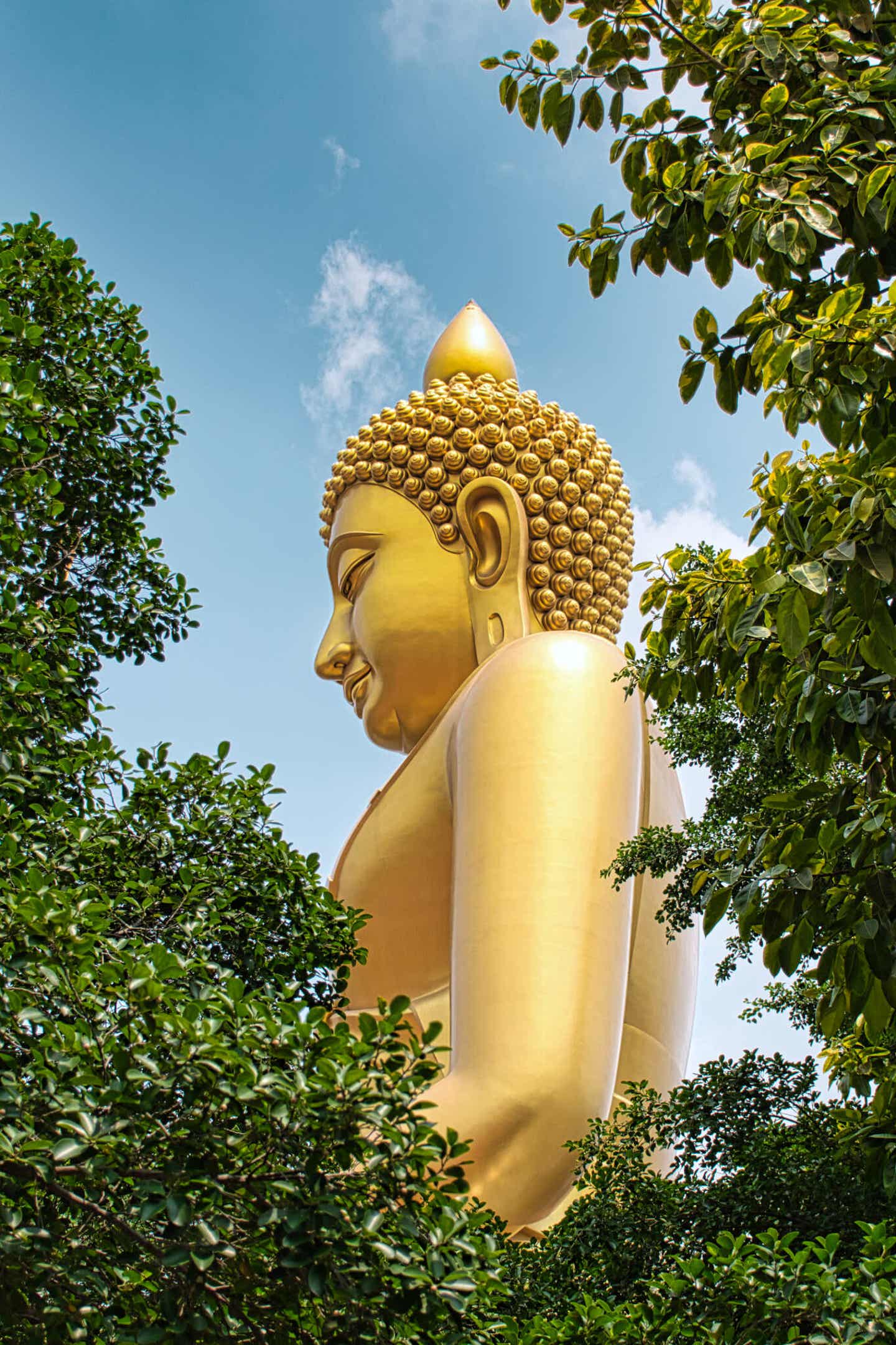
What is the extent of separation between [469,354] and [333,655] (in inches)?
90.9

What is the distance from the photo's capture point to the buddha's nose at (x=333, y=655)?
8.73 m

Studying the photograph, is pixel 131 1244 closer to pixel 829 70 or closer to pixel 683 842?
pixel 683 842

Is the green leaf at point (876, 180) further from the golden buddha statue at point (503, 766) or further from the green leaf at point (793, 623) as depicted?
the golden buddha statue at point (503, 766)

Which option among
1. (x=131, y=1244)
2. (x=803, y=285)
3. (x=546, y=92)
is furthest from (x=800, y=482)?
(x=131, y=1244)

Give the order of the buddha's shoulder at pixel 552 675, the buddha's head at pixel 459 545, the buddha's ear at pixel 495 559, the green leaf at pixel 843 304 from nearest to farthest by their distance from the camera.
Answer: the green leaf at pixel 843 304, the buddha's shoulder at pixel 552 675, the buddha's ear at pixel 495 559, the buddha's head at pixel 459 545

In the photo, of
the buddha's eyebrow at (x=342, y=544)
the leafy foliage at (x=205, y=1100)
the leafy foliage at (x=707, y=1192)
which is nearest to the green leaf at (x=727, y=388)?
the leafy foliage at (x=205, y=1100)

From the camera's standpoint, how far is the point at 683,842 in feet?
19.2

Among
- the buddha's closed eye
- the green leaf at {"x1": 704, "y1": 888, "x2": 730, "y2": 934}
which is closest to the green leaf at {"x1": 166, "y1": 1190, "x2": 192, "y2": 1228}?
the green leaf at {"x1": 704, "y1": 888, "x2": 730, "y2": 934}

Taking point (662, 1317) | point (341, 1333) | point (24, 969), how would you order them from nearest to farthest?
point (341, 1333) < point (24, 969) < point (662, 1317)

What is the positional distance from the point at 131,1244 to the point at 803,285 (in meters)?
3.08

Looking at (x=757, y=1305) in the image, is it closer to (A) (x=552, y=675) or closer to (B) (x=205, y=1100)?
(B) (x=205, y=1100)

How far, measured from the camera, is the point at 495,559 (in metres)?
8.26

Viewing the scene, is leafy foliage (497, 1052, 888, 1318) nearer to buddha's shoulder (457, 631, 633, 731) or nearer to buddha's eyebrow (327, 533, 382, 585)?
buddha's shoulder (457, 631, 633, 731)

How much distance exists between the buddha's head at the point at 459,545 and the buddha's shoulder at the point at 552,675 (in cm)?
64
